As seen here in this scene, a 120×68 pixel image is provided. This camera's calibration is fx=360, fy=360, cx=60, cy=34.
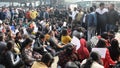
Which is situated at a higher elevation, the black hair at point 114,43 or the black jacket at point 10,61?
the black hair at point 114,43

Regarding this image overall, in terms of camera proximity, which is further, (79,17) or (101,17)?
(79,17)

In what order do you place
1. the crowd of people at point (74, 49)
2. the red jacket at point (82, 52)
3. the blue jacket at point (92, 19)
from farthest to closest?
the blue jacket at point (92, 19) → the red jacket at point (82, 52) → the crowd of people at point (74, 49)

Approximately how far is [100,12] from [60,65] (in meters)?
6.19

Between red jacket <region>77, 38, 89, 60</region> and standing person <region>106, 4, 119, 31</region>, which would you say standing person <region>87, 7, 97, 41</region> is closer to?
standing person <region>106, 4, 119, 31</region>

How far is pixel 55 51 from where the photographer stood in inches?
456

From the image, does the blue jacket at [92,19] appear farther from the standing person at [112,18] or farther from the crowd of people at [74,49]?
the standing person at [112,18]

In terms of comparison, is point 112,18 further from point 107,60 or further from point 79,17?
point 107,60

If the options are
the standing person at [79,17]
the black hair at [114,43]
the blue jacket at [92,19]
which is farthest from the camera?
the standing person at [79,17]

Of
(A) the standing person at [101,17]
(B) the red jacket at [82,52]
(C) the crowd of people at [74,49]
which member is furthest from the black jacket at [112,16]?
(B) the red jacket at [82,52]

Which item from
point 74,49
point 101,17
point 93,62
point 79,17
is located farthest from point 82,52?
point 79,17

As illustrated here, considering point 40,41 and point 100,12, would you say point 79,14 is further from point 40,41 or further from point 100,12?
point 40,41

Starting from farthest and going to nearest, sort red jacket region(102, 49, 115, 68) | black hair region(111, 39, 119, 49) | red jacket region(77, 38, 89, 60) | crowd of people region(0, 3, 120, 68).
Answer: red jacket region(77, 38, 89, 60) < black hair region(111, 39, 119, 49) < red jacket region(102, 49, 115, 68) < crowd of people region(0, 3, 120, 68)

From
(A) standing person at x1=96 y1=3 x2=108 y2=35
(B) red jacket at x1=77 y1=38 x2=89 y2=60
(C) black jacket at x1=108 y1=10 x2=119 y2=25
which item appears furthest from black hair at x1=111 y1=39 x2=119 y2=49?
(C) black jacket at x1=108 y1=10 x2=119 y2=25

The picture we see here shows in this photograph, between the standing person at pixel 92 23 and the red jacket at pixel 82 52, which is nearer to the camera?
the red jacket at pixel 82 52
